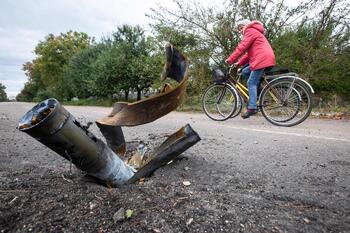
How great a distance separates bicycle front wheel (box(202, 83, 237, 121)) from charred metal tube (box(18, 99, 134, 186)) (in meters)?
5.51

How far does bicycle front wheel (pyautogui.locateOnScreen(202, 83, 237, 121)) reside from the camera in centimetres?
742

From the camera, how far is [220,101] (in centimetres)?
775

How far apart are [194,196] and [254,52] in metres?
4.79

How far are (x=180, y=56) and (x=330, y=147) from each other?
226 cm

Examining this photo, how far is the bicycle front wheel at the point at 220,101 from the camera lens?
24.3 ft

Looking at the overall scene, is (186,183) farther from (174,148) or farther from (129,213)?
(129,213)

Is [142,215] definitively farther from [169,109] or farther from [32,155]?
[32,155]

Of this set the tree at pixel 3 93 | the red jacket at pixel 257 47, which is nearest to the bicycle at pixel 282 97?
the red jacket at pixel 257 47

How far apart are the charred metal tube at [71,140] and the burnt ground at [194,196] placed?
0.13 meters

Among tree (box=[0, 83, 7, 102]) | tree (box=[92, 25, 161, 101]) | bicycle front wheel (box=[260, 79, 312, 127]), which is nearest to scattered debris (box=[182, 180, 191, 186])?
bicycle front wheel (box=[260, 79, 312, 127])

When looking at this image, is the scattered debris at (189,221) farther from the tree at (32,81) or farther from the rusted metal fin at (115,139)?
the tree at (32,81)

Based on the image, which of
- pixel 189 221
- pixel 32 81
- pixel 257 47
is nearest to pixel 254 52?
pixel 257 47

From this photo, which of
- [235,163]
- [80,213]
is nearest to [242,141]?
[235,163]

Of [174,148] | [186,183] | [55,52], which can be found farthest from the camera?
[55,52]
